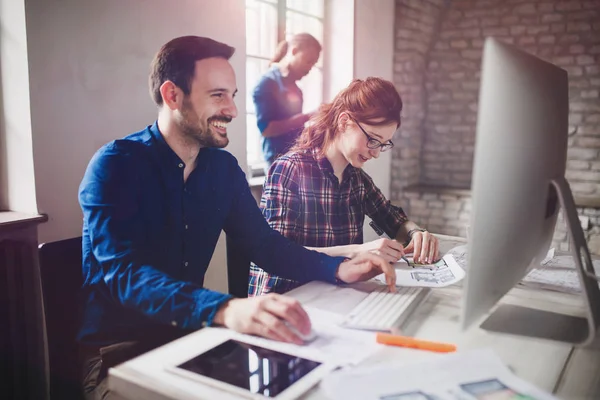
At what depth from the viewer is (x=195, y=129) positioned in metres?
1.28

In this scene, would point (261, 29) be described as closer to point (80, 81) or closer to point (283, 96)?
point (283, 96)

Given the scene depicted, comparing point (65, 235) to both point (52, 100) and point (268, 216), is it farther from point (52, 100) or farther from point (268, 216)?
point (268, 216)

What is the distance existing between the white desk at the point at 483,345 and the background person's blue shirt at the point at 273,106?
4.77 ft

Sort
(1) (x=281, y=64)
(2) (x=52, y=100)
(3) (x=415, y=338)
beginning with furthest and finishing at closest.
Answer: (1) (x=281, y=64) → (2) (x=52, y=100) → (3) (x=415, y=338)

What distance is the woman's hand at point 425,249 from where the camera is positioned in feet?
4.69

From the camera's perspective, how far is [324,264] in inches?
47.4

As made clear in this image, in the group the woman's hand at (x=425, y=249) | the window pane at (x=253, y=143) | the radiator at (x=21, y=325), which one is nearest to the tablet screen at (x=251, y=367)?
the woman's hand at (x=425, y=249)

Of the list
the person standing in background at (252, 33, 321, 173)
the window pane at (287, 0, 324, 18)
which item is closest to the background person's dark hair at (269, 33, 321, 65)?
the person standing in background at (252, 33, 321, 173)

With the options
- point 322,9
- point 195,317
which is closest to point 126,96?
point 195,317

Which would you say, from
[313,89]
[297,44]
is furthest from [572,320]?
[313,89]

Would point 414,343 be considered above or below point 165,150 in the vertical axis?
below

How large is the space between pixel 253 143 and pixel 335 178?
46.4 inches

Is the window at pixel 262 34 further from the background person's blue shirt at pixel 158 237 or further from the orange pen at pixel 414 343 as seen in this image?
the orange pen at pixel 414 343

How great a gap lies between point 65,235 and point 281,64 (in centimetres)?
147
